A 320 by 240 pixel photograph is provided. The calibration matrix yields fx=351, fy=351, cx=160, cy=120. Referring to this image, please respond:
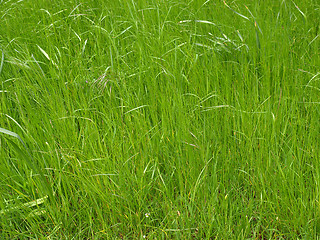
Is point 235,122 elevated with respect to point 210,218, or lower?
elevated

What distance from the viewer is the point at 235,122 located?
1.67m

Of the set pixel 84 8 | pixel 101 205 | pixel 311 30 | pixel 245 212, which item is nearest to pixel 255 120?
pixel 245 212

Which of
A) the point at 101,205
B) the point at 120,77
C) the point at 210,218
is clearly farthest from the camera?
the point at 120,77

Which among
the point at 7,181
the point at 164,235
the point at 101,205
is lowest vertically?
the point at 164,235

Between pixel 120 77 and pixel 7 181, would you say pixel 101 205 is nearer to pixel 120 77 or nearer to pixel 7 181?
pixel 7 181

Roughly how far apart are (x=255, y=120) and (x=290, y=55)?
72 centimetres

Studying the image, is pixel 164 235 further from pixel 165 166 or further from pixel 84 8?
pixel 84 8

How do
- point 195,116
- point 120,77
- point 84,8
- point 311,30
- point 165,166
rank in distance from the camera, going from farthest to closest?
1. point 84,8
2. point 311,30
3. point 120,77
4. point 195,116
5. point 165,166

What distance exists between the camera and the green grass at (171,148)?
1391 millimetres

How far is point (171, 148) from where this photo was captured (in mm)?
1650

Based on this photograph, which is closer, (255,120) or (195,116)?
(255,120)

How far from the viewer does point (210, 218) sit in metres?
1.34

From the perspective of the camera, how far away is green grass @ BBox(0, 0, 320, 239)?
4.56ft

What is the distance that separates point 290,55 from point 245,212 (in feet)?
3.81
